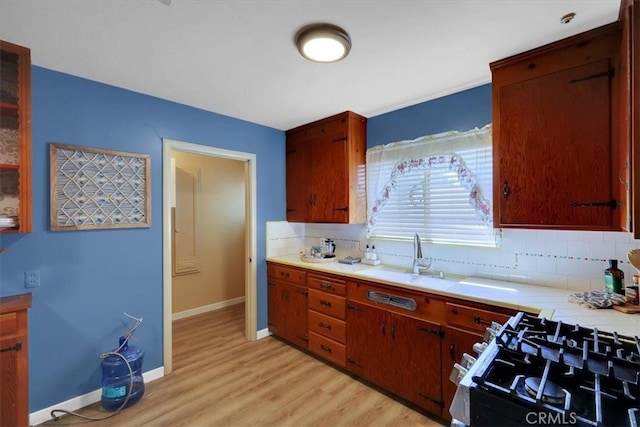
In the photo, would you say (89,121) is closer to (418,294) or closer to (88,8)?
(88,8)

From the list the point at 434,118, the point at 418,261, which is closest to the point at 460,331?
the point at 418,261

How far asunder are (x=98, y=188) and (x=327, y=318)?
2241 millimetres

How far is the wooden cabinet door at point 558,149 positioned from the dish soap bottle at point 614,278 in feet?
1.05

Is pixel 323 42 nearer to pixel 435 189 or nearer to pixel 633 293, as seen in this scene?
pixel 435 189

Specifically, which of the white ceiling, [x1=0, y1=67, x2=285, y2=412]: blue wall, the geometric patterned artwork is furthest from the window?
the geometric patterned artwork

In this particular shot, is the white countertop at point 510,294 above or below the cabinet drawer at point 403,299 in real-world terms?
above

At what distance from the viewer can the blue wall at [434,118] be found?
2.30m

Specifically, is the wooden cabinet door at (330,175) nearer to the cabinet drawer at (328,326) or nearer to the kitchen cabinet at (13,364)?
the cabinet drawer at (328,326)

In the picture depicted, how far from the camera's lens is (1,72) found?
166cm

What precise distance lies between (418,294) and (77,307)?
2.57 m

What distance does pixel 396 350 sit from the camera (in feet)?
7.17

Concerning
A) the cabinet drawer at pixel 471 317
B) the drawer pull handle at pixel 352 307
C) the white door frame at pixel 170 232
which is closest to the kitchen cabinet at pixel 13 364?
the white door frame at pixel 170 232

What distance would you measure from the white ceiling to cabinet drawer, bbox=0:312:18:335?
1606mm

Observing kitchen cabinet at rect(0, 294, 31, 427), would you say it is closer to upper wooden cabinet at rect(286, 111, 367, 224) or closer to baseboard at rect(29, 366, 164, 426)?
baseboard at rect(29, 366, 164, 426)
